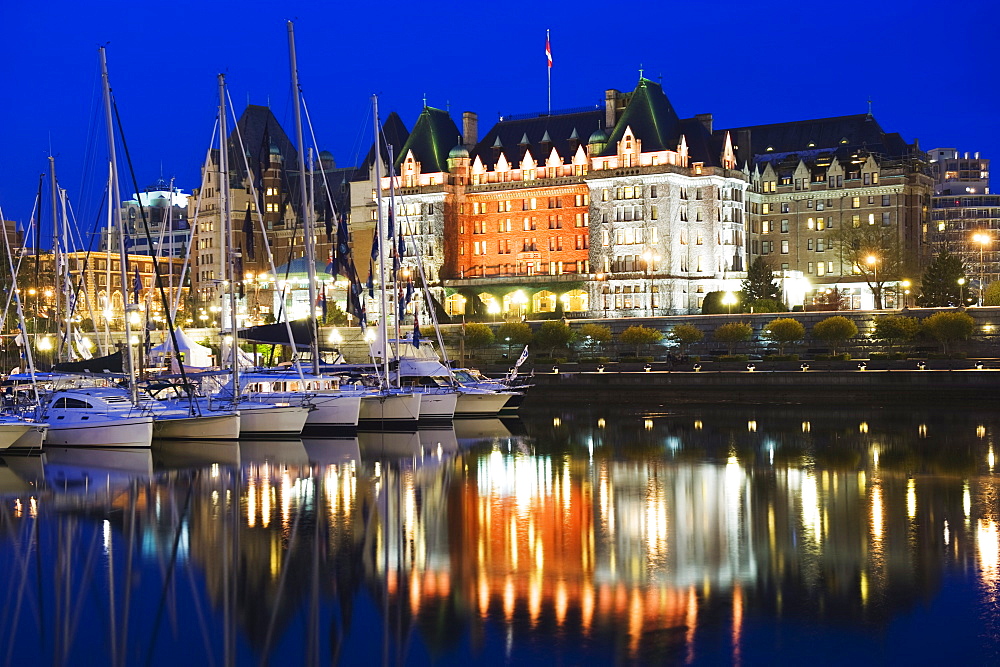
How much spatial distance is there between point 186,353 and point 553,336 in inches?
1242

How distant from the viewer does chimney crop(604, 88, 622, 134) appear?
115m

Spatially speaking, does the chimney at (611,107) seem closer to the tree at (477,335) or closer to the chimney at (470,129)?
the chimney at (470,129)

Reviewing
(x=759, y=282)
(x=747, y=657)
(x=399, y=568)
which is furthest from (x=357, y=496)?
(x=759, y=282)

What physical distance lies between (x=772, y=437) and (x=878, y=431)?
489 centimetres

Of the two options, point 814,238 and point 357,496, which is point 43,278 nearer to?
point 814,238

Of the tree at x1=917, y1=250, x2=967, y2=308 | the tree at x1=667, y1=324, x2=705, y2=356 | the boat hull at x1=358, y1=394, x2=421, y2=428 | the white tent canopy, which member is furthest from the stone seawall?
the tree at x1=917, y1=250, x2=967, y2=308

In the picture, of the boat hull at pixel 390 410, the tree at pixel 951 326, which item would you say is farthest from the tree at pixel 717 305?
the boat hull at pixel 390 410

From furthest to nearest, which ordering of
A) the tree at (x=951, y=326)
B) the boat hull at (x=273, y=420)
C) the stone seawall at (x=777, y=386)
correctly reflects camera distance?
the tree at (x=951, y=326) < the stone seawall at (x=777, y=386) < the boat hull at (x=273, y=420)

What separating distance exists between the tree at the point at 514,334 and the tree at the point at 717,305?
56.8 ft

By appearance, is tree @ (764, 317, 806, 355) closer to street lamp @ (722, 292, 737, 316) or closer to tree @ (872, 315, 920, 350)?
tree @ (872, 315, 920, 350)

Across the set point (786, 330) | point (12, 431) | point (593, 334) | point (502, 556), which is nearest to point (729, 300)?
point (593, 334)

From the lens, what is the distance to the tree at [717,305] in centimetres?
10256

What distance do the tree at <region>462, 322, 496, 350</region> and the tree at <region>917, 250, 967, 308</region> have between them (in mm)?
32051

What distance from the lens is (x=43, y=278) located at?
10681 centimetres
